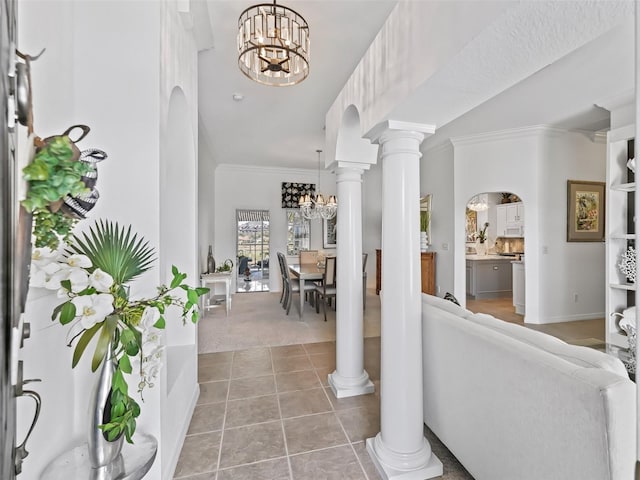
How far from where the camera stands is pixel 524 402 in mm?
1224

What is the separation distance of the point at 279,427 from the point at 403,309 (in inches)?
49.6

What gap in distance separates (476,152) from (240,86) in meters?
3.67

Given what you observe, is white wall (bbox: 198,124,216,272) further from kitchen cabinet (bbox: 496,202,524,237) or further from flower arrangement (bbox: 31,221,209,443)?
kitchen cabinet (bbox: 496,202,524,237)

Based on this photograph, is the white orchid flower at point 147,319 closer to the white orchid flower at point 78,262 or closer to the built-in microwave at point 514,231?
the white orchid flower at point 78,262

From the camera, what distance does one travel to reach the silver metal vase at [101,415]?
1.09 m

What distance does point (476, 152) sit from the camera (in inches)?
189

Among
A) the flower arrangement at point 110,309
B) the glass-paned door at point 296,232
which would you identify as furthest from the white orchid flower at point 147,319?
the glass-paned door at point 296,232

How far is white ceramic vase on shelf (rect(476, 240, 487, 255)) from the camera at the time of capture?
24.7ft

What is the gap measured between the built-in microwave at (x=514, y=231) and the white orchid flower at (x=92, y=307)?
775 cm

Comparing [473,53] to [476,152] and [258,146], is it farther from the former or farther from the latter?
[258,146]

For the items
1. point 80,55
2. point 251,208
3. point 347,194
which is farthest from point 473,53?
point 251,208

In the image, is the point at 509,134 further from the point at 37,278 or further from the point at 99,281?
the point at 37,278

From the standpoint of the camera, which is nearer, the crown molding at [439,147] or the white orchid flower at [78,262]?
the white orchid flower at [78,262]

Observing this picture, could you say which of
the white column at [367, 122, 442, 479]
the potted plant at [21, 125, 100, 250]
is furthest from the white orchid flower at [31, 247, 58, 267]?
the white column at [367, 122, 442, 479]
